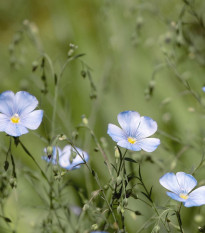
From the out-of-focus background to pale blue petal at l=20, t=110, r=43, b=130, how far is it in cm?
34

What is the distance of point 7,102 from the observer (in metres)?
0.77

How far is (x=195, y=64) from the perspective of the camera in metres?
1.50

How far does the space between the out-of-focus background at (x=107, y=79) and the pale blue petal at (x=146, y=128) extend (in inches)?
11.7

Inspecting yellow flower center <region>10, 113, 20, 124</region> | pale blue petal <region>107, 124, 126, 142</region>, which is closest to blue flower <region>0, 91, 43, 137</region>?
yellow flower center <region>10, 113, 20, 124</region>

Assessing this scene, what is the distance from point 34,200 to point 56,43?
81 centimetres

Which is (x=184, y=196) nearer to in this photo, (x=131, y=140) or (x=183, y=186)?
(x=183, y=186)

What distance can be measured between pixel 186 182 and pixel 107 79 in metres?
0.81

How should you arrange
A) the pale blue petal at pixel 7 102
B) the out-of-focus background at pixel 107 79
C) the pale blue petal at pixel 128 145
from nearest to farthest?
the pale blue petal at pixel 128 145 < the pale blue petal at pixel 7 102 < the out-of-focus background at pixel 107 79

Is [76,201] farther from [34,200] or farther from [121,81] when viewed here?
[121,81]

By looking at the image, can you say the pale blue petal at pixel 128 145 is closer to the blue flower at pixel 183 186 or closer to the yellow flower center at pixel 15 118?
the blue flower at pixel 183 186

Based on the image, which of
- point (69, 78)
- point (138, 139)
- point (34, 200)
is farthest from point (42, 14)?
point (138, 139)

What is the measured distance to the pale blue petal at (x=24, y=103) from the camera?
749 mm

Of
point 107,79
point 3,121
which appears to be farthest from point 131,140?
point 107,79

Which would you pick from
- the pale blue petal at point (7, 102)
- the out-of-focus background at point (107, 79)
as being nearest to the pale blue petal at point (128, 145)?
the pale blue petal at point (7, 102)
